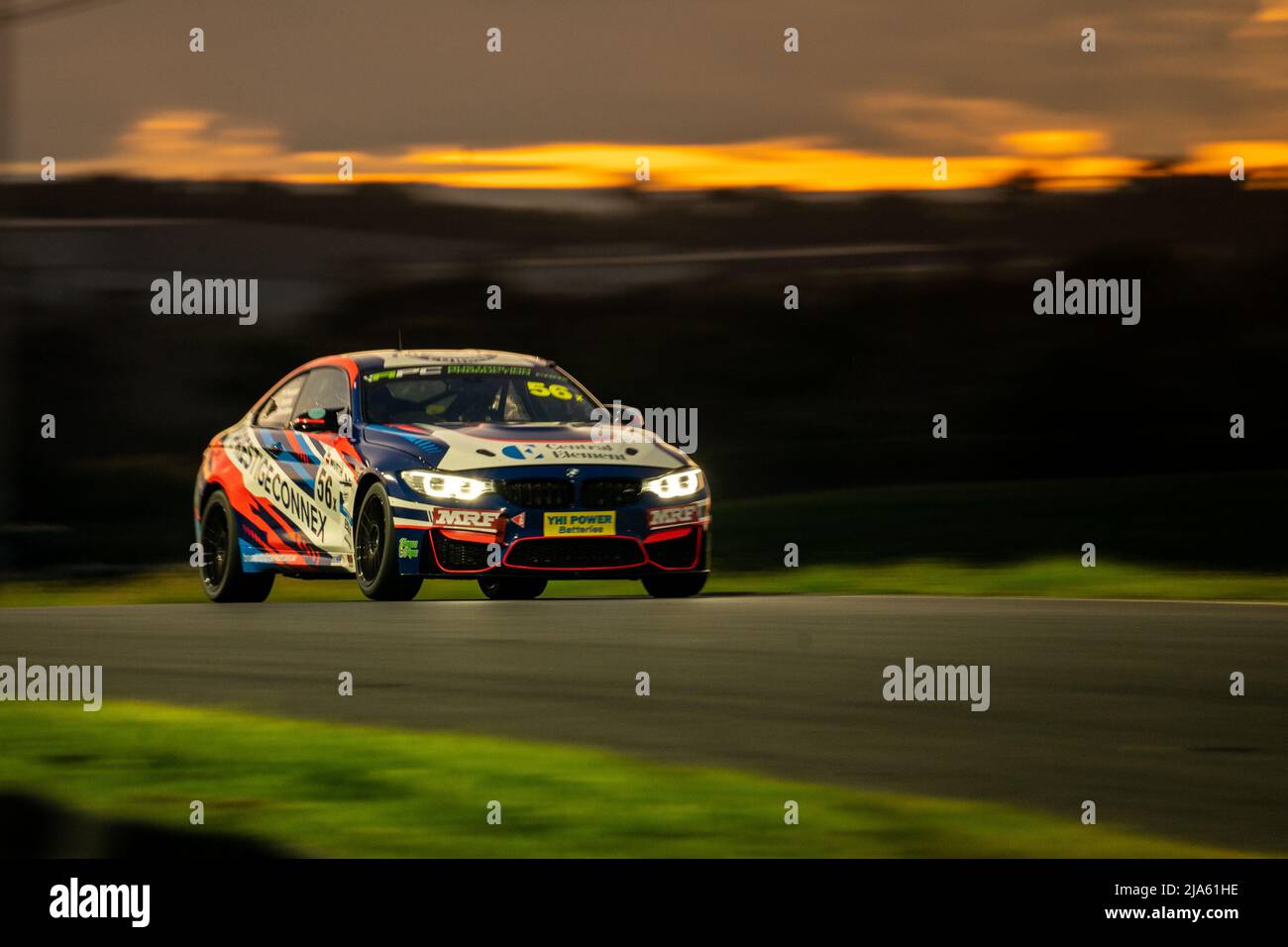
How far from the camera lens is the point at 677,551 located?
16.1m

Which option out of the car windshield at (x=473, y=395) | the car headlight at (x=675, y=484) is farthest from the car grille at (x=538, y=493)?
the car windshield at (x=473, y=395)

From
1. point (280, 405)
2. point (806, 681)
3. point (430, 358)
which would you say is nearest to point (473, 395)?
point (430, 358)

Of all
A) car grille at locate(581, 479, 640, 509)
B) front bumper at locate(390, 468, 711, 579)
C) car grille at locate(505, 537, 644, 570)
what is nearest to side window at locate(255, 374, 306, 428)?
front bumper at locate(390, 468, 711, 579)

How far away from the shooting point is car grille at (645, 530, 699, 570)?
15898mm

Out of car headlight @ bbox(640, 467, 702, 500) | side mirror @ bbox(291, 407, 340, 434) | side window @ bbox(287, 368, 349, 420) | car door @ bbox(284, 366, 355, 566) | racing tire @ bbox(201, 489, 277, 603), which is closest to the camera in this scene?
car headlight @ bbox(640, 467, 702, 500)

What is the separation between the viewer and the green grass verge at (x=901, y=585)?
811 inches

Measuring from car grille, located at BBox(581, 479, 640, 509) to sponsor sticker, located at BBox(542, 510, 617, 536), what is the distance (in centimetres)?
7

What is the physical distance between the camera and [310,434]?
16.6 metres

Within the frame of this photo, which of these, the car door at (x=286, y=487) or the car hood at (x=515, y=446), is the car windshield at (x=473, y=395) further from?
the car door at (x=286, y=487)

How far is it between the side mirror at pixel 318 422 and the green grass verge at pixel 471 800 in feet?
21.9

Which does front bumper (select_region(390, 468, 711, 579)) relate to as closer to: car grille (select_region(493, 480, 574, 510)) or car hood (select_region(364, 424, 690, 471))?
car grille (select_region(493, 480, 574, 510))

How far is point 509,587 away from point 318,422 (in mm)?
2899
